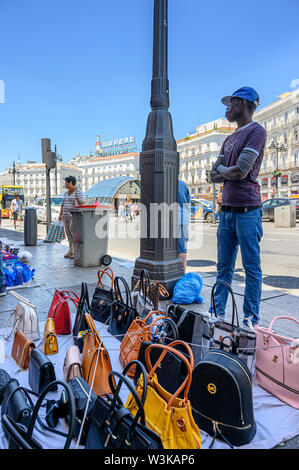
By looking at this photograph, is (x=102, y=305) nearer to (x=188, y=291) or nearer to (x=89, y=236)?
(x=188, y=291)

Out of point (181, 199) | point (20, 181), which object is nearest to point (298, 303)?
point (181, 199)

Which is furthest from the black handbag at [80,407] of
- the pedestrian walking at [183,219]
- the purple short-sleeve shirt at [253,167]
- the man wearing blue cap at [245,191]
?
the pedestrian walking at [183,219]

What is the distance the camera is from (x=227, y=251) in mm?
3354

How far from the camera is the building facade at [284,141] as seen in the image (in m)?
55.3

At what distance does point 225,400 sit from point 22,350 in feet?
5.28

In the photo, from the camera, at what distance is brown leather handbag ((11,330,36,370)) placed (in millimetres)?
2463

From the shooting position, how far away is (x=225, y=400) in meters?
1.76

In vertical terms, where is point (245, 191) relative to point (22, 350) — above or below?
above

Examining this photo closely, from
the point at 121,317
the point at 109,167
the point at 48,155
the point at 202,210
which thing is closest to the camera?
the point at 121,317

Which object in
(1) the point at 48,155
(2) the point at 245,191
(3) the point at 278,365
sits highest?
(1) the point at 48,155

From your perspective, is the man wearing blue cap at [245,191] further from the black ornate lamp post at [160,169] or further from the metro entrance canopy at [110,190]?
the metro entrance canopy at [110,190]

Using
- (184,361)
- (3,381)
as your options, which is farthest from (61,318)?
(184,361)

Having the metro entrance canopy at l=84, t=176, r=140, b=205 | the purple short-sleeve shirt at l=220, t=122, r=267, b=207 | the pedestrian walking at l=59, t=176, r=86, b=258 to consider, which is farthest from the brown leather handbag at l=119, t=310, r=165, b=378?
the metro entrance canopy at l=84, t=176, r=140, b=205
